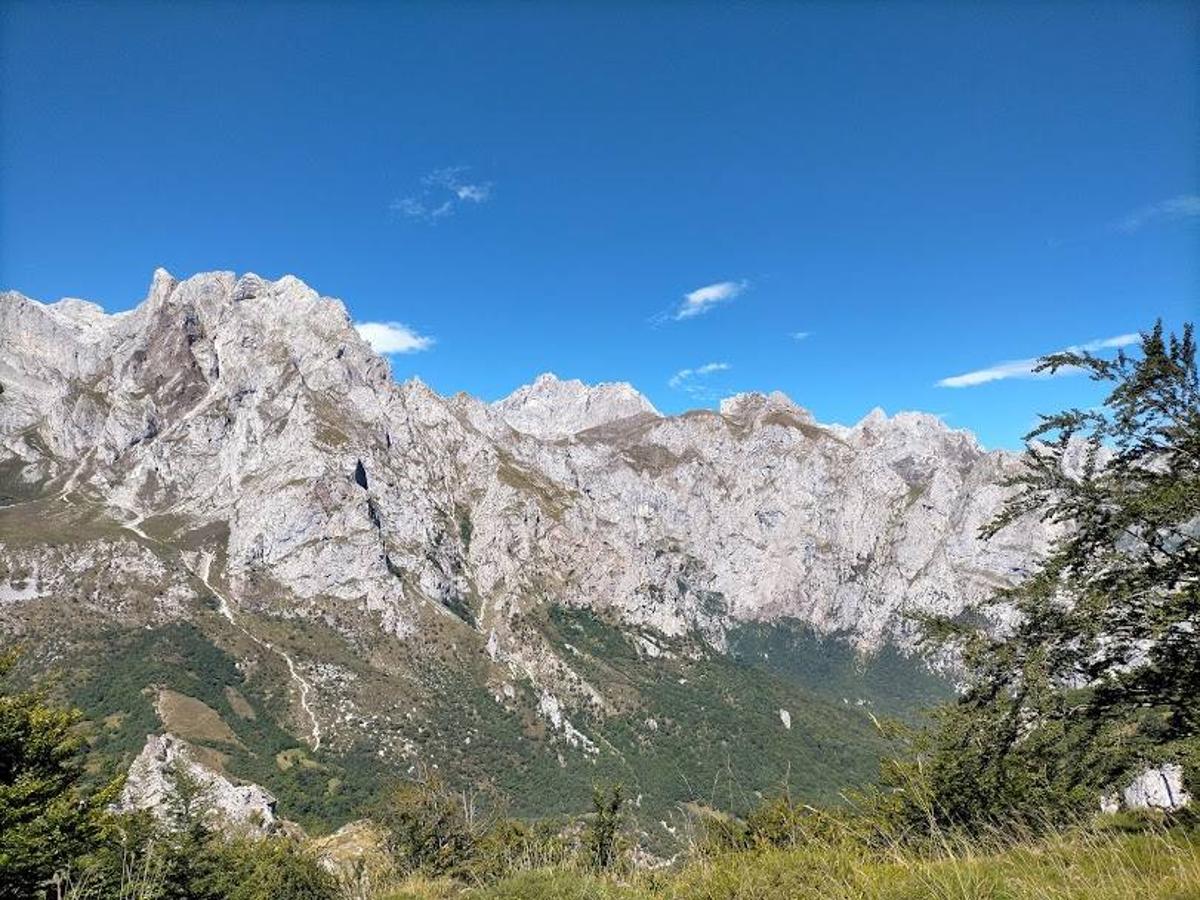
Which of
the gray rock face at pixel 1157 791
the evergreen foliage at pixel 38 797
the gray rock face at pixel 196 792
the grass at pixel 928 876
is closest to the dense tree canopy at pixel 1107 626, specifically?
the gray rock face at pixel 1157 791

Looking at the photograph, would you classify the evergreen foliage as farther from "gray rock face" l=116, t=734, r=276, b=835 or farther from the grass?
the grass

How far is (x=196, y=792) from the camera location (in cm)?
4125

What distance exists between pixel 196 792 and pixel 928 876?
1897 inches

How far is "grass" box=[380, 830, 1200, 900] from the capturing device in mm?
5293

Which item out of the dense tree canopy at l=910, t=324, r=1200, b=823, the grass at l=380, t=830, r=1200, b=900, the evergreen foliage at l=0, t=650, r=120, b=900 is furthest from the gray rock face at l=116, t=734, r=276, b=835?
the dense tree canopy at l=910, t=324, r=1200, b=823

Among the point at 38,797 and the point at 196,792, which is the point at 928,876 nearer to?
the point at 38,797

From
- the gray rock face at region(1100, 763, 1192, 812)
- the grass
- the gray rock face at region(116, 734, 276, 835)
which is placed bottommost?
the gray rock face at region(116, 734, 276, 835)

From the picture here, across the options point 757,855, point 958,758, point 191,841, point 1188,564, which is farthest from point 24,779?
point 1188,564

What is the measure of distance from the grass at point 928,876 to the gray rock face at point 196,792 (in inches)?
1670

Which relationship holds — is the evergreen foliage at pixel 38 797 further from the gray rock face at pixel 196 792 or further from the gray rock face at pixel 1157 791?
the gray rock face at pixel 1157 791

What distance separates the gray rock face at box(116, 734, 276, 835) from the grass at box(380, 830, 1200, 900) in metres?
42.4

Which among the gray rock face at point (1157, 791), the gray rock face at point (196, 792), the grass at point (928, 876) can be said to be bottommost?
the gray rock face at point (196, 792)

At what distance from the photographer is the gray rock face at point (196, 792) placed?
43344mm

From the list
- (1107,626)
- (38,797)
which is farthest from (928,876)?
(38,797)
